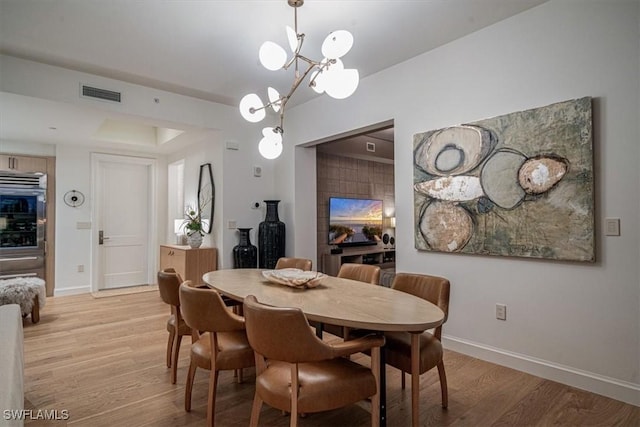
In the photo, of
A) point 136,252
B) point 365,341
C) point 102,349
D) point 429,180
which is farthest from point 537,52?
point 136,252

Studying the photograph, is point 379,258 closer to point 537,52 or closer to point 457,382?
point 457,382

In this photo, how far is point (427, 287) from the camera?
2.30m

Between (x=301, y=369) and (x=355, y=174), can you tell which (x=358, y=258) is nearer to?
(x=355, y=174)

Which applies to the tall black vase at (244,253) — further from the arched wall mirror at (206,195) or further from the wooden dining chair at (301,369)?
the wooden dining chair at (301,369)

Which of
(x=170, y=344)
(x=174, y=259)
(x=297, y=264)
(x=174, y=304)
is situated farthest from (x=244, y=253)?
(x=174, y=304)

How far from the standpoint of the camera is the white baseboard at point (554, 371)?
2.21 m

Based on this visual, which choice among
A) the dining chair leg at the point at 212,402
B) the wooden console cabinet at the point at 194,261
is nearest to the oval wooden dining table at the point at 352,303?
the dining chair leg at the point at 212,402

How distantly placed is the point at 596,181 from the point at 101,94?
452 centimetres

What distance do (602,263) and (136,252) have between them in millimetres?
6454

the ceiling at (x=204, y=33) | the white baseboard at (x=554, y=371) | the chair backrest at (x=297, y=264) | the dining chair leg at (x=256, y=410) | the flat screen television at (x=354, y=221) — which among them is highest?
the ceiling at (x=204, y=33)

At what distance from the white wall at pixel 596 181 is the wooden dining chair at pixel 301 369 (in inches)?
65.1

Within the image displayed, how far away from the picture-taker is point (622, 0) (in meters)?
2.21

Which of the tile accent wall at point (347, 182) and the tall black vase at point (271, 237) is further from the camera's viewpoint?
the tile accent wall at point (347, 182)

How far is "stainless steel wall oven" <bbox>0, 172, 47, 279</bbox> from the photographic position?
5094 mm
